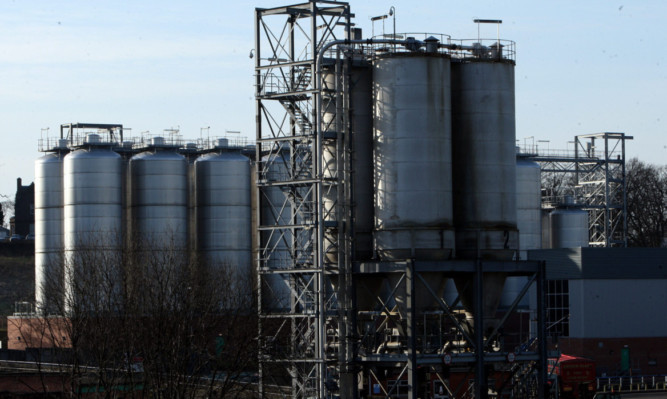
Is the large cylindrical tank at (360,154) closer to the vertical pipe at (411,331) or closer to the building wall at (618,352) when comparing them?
the vertical pipe at (411,331)

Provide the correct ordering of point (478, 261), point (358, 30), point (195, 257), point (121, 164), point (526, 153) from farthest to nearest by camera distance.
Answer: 1. point (526, 153)
2. point (121, 164)
3. point (195, 257)
4. point (358, 30)
5. point (478, 261)

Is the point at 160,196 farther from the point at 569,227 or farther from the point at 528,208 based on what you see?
the point at 569,227

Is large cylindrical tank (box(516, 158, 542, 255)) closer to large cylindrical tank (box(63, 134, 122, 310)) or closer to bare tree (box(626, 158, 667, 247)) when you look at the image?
large cylindrical tank (box(63, 134, 122, 310))

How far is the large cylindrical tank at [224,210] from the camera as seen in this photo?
76.4 m

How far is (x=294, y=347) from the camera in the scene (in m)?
45.1

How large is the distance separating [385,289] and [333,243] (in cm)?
492

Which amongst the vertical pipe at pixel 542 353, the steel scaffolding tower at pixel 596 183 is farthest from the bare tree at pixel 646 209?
the vertical pipe at pixel 542 353

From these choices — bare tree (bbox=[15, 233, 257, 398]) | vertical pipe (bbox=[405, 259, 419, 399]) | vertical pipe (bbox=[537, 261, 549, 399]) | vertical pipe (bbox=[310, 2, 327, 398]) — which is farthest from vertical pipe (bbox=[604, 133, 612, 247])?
vertical pipe (bbox=[405, 259, 419, 399])

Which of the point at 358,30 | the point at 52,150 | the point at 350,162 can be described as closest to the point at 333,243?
the point at 350,162

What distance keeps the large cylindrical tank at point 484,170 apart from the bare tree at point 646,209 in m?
90.1

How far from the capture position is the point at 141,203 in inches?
2936

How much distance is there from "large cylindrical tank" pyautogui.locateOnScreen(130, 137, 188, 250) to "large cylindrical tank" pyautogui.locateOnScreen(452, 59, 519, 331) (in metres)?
31.4

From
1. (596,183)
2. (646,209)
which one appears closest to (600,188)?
(596,183)

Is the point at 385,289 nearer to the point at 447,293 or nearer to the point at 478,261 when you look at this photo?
the point at 478,261
